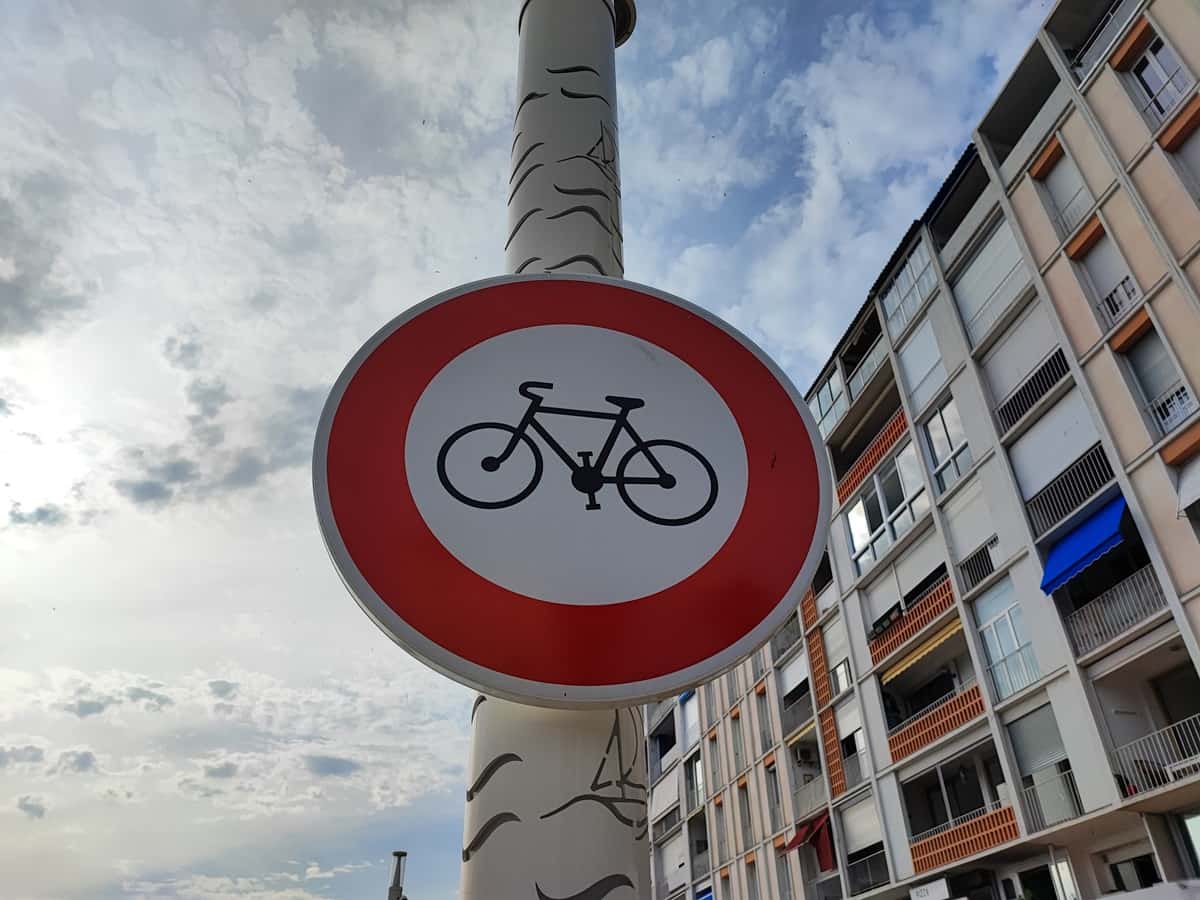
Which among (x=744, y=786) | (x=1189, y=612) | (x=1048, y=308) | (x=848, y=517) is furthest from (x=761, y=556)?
(x=744, y=786)

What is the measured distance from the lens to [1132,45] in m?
14.9

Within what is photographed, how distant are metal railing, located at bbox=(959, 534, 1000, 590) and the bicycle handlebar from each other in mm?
16831

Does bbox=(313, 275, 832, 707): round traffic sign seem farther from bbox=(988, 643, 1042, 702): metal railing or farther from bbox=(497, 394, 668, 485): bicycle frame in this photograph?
bbox=(988, 643, 1042, 702): metal railing

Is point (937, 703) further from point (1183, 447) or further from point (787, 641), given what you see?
point (787, 641)

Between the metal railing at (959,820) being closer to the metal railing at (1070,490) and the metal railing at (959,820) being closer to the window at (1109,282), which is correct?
the metal railing at (1070,490)

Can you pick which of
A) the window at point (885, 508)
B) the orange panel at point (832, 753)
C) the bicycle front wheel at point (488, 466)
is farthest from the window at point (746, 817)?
the bicycle front wheel at point (488, 466)

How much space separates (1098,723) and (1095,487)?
3819 mm

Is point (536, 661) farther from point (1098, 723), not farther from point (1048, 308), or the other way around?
point (1048, 308)

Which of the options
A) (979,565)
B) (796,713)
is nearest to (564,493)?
(979,565)

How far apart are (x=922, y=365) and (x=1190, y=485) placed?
8222 mm

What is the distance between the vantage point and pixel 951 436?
19.0m

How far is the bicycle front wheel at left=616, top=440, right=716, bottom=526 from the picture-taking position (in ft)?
5.08

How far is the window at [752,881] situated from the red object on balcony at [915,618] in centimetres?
854

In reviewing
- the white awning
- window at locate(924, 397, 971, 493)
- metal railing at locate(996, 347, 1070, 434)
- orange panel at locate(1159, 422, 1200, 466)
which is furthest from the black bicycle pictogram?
window at locate(924, 397, 971, 493)
